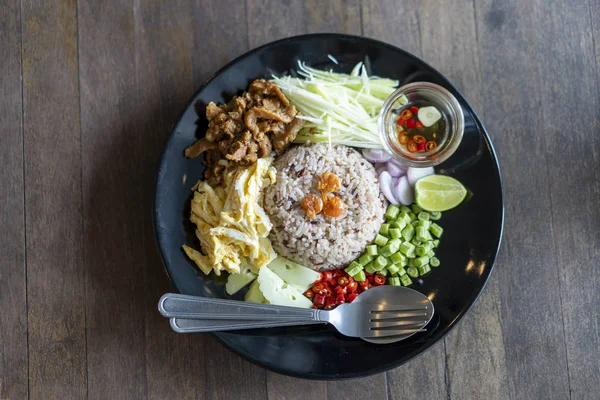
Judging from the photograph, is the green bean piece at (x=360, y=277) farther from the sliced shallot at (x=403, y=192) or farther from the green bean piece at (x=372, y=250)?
the sliced shallot at (x=403, y=192)

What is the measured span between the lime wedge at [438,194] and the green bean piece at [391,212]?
0.34 feet

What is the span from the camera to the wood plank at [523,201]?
108 inches

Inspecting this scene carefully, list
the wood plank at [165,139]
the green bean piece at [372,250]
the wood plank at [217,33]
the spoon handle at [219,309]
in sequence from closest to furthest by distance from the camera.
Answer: the spoon handle at [219,309], the green bean piece at [372,250], the wood plank at [165,139], the wood plank at [217,33]

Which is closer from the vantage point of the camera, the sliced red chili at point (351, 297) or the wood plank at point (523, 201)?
the sliced red chili at point (351, 297)

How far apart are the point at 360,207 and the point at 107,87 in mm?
1345

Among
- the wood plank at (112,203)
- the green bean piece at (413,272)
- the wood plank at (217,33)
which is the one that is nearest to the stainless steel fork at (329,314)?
the green bean piece at (413,272)

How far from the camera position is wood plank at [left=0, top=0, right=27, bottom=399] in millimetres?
2688

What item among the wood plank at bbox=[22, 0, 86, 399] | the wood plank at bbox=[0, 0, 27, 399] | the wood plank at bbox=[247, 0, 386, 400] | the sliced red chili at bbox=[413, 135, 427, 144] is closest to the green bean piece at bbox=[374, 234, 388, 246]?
the sliced red chili at bbox=[413, 135, 427, 144]

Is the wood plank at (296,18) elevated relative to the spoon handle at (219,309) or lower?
elevated

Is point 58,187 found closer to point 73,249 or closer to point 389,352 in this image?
point 73,249

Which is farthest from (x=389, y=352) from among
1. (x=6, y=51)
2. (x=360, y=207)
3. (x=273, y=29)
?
(x=6, y=51)

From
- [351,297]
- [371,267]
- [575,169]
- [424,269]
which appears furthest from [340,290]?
[575,169]

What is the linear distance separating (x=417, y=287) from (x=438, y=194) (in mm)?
425

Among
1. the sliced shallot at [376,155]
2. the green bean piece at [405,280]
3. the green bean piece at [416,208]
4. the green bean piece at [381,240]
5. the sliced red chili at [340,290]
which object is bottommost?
the sliced red chili at [340,290]
